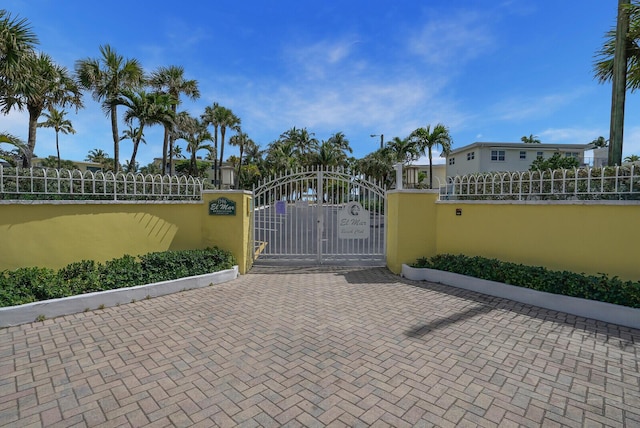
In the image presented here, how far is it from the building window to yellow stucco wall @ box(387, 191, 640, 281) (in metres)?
27.6

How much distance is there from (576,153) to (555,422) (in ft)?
123

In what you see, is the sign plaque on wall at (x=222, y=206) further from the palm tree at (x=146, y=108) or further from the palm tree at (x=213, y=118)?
the palm tree at (x=213, y=118)

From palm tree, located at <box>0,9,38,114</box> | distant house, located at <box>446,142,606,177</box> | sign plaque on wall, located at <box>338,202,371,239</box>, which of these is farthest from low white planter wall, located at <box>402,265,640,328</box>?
distant house, located at <box>446,142,606,177</box>

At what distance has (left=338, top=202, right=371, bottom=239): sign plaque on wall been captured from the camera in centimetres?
853

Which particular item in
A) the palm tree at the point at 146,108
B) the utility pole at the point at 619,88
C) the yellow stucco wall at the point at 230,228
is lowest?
the yellow stucco wall at the point at 230,228

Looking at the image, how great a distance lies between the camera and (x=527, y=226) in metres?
6.35

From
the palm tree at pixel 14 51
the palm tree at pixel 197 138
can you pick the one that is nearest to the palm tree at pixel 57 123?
the palm tree at pixel 197 138

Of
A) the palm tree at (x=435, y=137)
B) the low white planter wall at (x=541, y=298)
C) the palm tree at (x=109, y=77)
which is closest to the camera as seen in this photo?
the low white planter wall at (x=541, y=298)

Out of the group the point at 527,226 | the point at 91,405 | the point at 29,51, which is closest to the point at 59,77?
the point at 29,51

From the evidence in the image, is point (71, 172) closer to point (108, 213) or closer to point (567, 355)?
point (108, 213)

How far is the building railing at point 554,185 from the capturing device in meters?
5.26

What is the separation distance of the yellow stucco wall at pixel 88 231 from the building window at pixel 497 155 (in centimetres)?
3114

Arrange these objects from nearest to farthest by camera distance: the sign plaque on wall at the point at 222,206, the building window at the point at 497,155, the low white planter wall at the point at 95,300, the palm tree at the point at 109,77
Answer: the low white planter wall at the point at 95,300
the sign plaque on wall at the point at 222,206
the palm tree at the point at 109,77
the building window at the point at 497,155

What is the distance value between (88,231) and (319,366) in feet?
17.4
